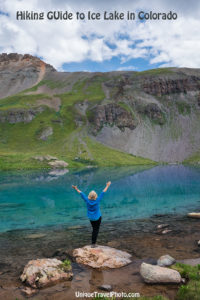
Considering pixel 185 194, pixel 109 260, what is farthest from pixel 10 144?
pixel 109 260

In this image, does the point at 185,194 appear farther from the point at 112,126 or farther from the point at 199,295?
the point at 112,126

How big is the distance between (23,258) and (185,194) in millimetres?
39802

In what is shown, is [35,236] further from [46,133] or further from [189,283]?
[46,133]

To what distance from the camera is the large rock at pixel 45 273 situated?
1219 cm

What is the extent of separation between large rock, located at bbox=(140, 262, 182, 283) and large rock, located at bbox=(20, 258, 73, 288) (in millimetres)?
3906

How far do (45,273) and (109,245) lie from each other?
795 cm

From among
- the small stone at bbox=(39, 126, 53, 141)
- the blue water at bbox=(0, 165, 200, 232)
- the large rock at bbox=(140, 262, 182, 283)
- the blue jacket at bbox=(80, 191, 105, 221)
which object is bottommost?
the blue water at bbox=(0, 165, 200, 232)

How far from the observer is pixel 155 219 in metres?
29.7

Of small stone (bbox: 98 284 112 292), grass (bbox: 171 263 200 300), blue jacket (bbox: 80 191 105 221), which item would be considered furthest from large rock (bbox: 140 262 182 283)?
blue jacket (bbox: 80 191 105 221)

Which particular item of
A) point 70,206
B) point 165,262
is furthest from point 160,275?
point 70,206

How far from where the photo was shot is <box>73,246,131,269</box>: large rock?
14.6 m

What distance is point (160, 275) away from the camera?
12141 millimetres

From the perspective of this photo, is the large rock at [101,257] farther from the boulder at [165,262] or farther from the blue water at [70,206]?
the blue water at [70,206]

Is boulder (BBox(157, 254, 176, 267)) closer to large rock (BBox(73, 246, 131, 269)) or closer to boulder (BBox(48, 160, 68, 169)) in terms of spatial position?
large rock (BBox(73, 246, 131, 269))
